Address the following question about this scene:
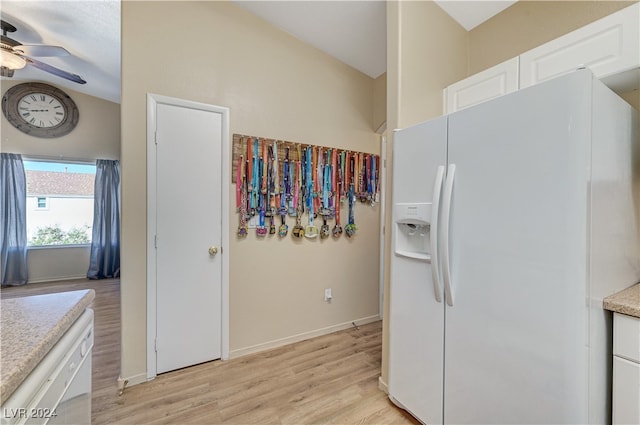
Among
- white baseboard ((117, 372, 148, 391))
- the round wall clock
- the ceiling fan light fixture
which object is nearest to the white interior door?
white baseboard ((117, 372, 148, 391))

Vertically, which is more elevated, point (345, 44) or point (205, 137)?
point (345, 44)

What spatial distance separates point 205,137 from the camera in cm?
211

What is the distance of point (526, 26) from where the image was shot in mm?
1847

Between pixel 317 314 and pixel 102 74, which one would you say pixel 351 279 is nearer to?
pixel 317 314

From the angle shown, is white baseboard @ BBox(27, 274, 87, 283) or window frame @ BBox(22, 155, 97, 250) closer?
window frame @ BBox(22, 155, 97, 250)

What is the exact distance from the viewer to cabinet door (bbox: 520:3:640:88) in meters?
1.15

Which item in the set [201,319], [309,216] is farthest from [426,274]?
[201,319]

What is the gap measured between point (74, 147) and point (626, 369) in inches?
252

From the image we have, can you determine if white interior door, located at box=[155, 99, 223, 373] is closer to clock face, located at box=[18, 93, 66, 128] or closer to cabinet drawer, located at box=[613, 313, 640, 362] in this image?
cabinet drawer, located at box=[613, 313, 640, 362]

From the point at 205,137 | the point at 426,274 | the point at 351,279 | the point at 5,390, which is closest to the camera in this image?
the point at 5,390

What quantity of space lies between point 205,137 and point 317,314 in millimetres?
1959

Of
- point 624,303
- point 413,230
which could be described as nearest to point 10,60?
point 413,230

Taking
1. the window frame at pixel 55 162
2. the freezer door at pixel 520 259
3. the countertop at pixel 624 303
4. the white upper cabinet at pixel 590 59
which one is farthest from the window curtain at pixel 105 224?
the countertop at pixel 624 303

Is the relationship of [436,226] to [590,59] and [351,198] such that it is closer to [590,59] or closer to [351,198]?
[590,59]
